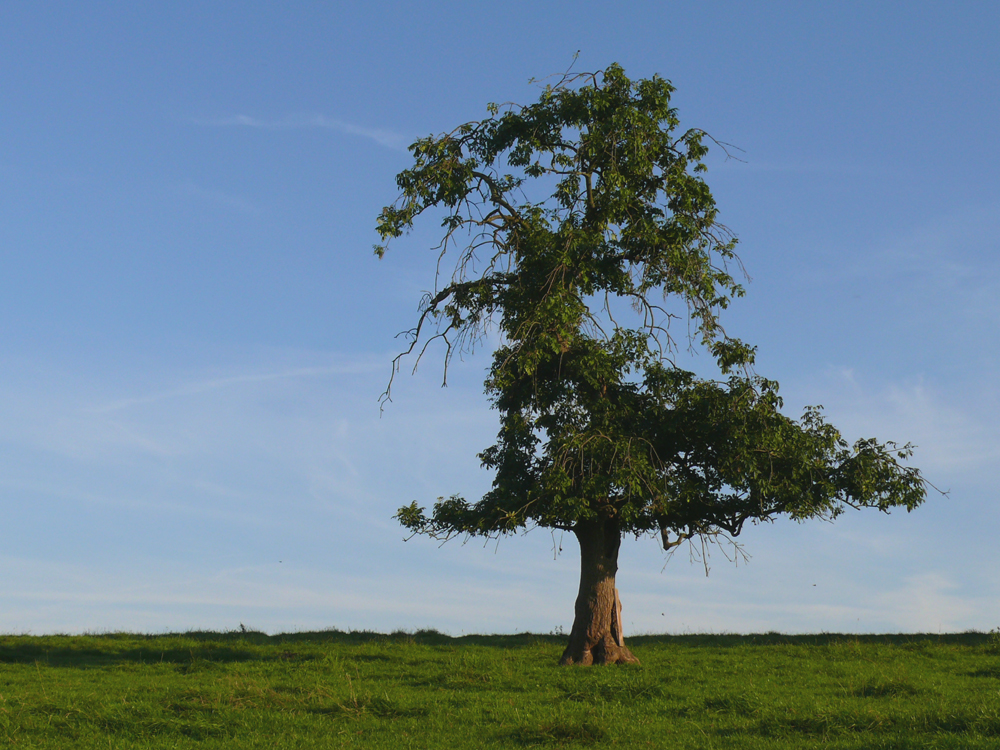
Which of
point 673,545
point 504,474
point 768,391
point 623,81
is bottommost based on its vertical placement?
point 673,545

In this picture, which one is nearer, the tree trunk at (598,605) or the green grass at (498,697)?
the green grass at (498,697)

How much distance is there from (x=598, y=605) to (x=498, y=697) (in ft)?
22.1

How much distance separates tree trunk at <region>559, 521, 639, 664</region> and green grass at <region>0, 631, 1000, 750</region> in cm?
92

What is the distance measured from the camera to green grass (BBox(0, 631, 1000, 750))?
16.1 meters

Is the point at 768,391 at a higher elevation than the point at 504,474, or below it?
higher

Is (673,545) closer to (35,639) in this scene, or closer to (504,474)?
(504,474)

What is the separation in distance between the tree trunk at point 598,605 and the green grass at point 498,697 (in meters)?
0.92

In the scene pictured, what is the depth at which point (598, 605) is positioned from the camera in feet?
85.5

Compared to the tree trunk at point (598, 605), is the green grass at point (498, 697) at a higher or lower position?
lower

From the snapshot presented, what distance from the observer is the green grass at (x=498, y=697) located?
16094 mm

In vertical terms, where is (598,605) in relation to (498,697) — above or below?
above

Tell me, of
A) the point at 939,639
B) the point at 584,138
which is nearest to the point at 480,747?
the point at 584,138

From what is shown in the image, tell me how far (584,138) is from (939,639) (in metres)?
21.1

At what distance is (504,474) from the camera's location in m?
26.6
